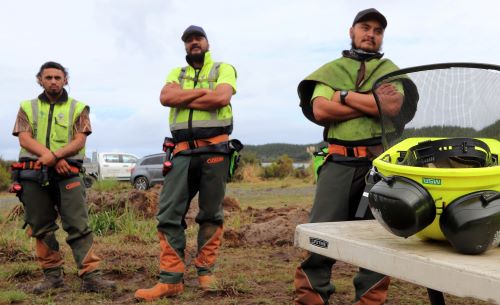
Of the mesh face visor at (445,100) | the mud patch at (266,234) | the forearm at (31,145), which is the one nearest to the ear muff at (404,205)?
the mesh face visor at (445,100)

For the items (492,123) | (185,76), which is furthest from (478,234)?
(185,76)

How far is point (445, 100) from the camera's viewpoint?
2195mm

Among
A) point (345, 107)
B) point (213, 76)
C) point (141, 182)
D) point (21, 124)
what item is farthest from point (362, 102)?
point (141, 182)

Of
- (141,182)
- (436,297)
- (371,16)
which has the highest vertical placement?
(371,16)

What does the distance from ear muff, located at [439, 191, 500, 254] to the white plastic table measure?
40 millimetres

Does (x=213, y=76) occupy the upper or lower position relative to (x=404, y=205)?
upper

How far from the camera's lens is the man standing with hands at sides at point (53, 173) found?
4477 mm

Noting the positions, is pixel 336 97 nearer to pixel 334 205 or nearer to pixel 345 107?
pixel 345 107

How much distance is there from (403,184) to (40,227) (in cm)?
355

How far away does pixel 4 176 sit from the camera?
20.5 meters

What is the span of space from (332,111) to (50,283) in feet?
9.47

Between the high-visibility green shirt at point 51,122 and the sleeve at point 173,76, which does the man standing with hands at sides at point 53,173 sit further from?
the sleeve at point 173,76

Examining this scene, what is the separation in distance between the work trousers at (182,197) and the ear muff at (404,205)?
2.46 meters

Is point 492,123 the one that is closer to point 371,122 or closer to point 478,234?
point 478,234
